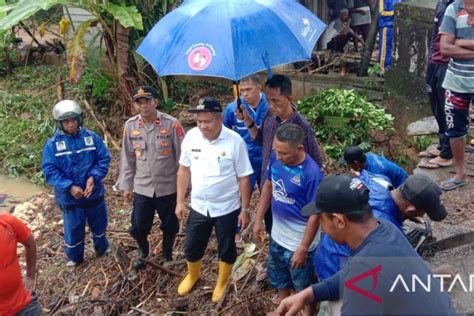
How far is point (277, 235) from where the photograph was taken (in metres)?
3.80

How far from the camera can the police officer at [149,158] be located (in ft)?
14.7

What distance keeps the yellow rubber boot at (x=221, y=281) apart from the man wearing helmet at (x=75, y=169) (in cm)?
141

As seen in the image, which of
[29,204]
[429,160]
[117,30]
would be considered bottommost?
[29,204]

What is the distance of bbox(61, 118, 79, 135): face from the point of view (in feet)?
15.2

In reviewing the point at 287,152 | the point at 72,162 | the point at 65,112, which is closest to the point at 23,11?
the point at 65,112

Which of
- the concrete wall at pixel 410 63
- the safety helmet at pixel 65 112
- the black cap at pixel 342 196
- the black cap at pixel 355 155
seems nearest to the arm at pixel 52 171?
the safety helmet at pixel 65 112

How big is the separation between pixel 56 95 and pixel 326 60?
16.1 feet

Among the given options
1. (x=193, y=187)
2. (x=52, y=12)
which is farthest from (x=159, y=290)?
(x=52, y=12)

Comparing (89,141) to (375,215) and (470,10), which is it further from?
(470,10)

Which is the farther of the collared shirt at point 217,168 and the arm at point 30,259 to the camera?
the collared shirt at point 217,168

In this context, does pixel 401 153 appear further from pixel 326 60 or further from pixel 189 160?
pixel 189 160

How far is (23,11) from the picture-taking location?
7.02 m

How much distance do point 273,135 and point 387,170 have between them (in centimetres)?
90

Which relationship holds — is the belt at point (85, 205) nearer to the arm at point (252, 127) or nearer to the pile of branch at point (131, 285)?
the pile of branch at point (131, 285)
